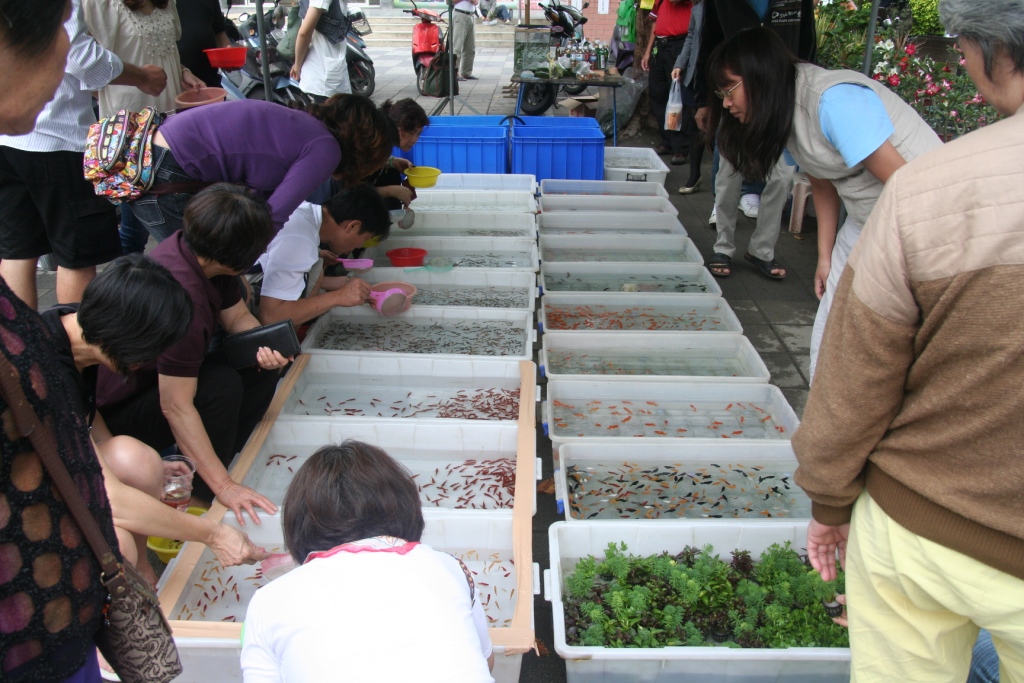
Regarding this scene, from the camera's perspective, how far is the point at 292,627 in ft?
3.77

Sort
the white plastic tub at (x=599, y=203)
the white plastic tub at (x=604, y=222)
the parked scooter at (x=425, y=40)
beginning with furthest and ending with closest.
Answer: the parked scooter at (x=425, y=40)
the white plastic tub at (x=599, y=203)
the white plastic tub at (x=604, y=222)

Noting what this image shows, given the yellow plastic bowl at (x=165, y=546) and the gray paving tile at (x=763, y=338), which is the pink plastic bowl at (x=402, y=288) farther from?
the gray paving tile at (x=763, y=338)

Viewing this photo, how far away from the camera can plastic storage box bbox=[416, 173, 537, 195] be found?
17.9 ft

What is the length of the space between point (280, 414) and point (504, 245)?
88.1 inches

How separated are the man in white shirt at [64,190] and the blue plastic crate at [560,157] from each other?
322 centimetres

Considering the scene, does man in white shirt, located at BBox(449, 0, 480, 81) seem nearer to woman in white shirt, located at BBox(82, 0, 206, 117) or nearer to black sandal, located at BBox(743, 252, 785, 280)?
black sandal, located at BBox(743, 252, 785, 280)

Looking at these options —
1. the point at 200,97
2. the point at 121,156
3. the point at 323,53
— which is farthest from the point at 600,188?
the point at 121,156

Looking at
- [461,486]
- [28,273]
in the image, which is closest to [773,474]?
[461,486]

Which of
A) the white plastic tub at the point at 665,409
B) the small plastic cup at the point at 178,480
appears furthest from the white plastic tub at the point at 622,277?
the small plastic cup at the point at 178,480

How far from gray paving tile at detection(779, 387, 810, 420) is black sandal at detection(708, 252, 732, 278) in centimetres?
134

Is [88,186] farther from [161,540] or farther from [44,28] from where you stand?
[44,28]

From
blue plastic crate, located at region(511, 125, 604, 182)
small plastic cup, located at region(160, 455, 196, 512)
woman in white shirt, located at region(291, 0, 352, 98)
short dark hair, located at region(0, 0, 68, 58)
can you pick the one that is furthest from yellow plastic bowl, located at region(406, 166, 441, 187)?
short dark hair, located at region(0, 0, 68, 58)

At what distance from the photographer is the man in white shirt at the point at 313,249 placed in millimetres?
3053

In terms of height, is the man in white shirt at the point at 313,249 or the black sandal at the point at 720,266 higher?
the man in white shirt at the point at 313,249
